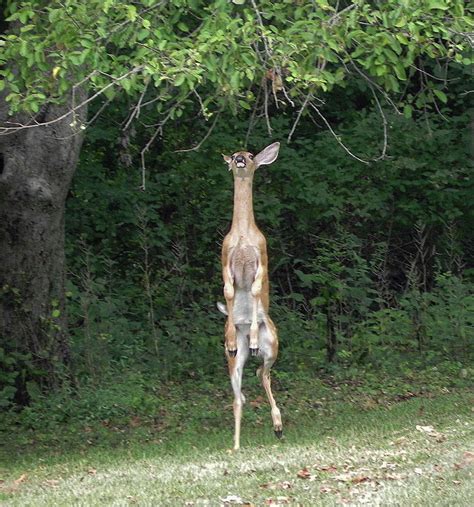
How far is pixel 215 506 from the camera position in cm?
867

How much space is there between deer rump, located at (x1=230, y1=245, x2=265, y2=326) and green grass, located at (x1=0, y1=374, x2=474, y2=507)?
3.79 ft

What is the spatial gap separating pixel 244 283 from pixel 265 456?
161 cm

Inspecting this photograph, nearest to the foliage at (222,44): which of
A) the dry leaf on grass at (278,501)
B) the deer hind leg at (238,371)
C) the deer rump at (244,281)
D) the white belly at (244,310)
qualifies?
the deer rump at (244,281)

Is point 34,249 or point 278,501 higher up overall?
point 34,249

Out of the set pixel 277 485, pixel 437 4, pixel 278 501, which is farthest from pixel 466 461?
pixel 437 4

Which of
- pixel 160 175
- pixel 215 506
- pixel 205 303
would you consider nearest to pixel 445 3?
pixel 215 506

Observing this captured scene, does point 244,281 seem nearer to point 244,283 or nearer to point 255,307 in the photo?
point 244,283

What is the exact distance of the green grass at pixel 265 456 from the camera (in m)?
9.05

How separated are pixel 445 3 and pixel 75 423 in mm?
6183

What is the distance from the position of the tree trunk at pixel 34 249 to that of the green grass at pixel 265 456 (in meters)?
1.18

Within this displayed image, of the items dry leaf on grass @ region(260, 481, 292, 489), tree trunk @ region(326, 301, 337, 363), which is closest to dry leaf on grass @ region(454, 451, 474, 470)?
dry leaf on grass @ region(260, 481, 292, 489)

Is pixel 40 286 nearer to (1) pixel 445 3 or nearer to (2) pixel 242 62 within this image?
(2) pixel 242 62

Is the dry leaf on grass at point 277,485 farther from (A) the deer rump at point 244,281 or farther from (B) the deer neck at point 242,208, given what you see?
(B) the deer neck at point 242,208

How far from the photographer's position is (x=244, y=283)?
1169 cm
